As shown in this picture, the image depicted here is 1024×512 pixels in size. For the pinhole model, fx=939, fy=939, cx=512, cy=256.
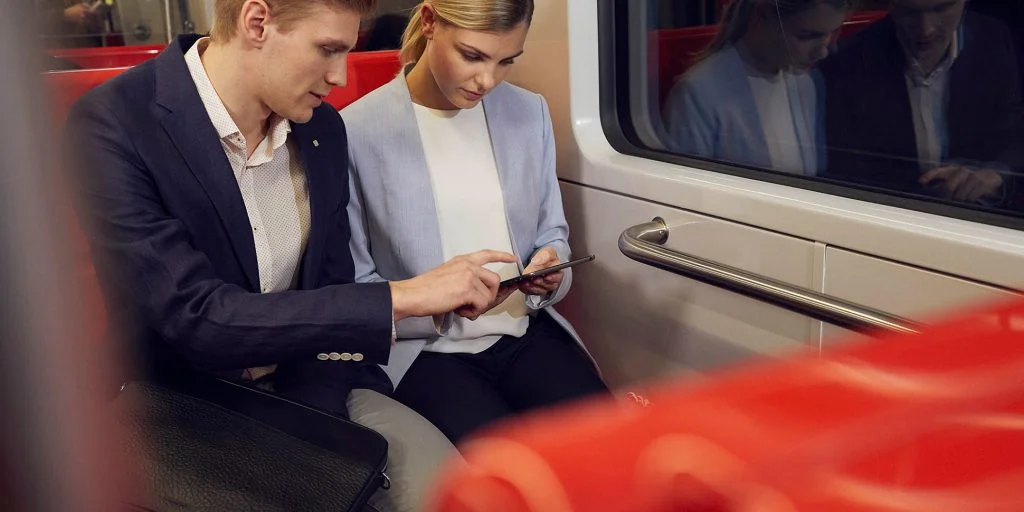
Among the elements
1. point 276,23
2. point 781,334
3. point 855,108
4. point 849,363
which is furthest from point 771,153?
point 849,363

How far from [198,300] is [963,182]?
43.6 inches

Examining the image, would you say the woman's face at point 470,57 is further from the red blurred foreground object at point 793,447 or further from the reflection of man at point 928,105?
the red blurred foreground object at point 793,447

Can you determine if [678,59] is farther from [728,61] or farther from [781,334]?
[781,334]

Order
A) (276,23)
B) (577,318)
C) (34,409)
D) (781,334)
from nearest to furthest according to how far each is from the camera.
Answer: (34,409), (276,23), (781,334), (577,318)

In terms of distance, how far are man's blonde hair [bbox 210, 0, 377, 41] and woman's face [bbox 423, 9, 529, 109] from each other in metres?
0.32

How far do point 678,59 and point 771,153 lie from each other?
344 mm

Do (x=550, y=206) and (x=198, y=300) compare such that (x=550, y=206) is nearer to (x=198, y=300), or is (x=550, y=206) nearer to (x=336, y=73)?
(x=336, y=73)

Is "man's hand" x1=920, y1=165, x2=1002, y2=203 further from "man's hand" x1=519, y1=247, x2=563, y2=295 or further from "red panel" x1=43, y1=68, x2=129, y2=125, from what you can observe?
"red panel" x1=43, y1=68, x2=129, y2=125

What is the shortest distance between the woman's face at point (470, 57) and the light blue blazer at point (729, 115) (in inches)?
14.3

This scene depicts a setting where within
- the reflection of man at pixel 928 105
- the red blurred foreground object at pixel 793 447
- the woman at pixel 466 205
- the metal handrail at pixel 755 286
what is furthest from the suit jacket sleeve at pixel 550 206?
the red blurred foreground object at pixel 793 447

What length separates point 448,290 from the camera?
4.90 ft

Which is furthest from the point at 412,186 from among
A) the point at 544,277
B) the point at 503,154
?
the point at 544,277

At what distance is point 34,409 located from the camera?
0.31 meters

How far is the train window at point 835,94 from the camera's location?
129cm
